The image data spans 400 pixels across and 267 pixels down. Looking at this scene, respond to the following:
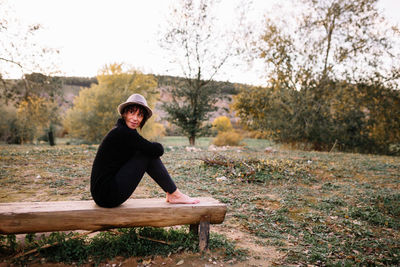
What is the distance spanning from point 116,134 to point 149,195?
9.12ft

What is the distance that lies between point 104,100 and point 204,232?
83.8ft

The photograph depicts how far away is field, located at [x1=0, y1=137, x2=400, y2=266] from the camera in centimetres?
→ 339

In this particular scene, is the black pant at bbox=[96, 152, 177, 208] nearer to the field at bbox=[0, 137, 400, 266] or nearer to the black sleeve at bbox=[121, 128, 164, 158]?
the black sleeve at bbox=[121, 128, 164, 158]

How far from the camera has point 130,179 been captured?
2.93 meters

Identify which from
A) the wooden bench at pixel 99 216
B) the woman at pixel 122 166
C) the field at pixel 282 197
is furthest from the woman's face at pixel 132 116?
the field at pixel 282 197

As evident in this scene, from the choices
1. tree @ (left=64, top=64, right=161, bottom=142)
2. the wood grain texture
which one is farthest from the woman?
tree @ (left=64, top=64, right=161, bottom=142)

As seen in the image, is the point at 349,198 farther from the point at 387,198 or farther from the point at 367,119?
the point at 367,119

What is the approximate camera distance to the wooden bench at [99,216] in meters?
2.52

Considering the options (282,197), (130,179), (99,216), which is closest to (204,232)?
(130,179)

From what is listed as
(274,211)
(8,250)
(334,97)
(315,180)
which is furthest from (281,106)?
(8,250)

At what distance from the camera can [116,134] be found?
285 cm

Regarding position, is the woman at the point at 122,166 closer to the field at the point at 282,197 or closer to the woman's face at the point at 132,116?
the woman's face at the point at 132,116

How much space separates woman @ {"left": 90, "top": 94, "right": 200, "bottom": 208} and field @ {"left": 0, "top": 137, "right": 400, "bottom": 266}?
104cm

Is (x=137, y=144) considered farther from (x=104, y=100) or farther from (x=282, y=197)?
(x=104, y=100)
